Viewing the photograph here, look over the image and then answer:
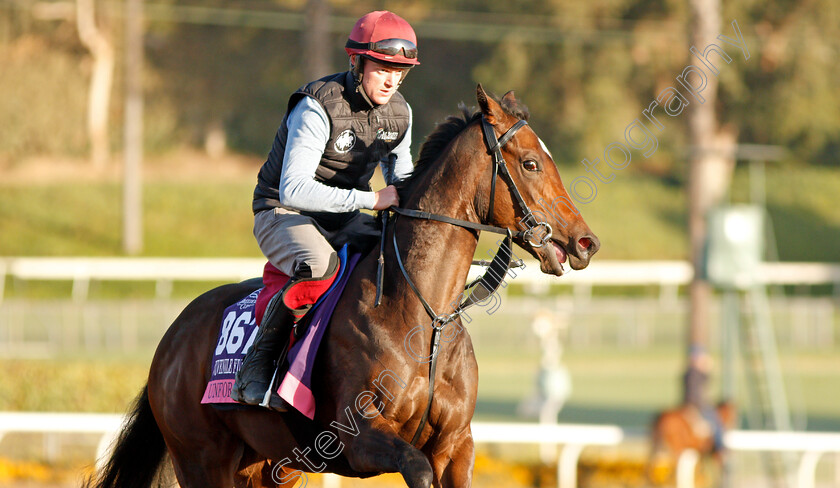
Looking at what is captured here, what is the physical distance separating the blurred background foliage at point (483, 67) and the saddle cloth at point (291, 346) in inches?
1055

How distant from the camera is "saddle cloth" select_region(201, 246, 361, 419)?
3.78m

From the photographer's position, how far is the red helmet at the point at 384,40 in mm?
3748

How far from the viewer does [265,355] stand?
155 inches

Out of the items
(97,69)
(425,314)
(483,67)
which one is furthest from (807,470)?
(97,69)

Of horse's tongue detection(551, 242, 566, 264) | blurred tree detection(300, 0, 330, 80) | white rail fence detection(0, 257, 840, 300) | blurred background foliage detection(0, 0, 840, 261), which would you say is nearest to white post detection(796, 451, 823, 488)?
horse's tongue detection(551, 242, 566, 264)

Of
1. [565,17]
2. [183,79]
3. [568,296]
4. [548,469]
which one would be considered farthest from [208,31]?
[548,469]

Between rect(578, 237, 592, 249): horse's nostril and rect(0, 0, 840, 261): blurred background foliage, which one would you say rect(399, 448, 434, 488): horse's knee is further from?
rect(0, 0, 840, 261): blurred background foliage

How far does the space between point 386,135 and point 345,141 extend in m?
0.20

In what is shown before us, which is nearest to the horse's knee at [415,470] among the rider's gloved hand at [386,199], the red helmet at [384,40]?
the rider's gloved hand at [386,199]

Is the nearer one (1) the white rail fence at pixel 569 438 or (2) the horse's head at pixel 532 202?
(2) the horse's head at pixel 532 202

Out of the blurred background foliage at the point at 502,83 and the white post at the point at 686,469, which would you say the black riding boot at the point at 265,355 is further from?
the blurred background foliage at the point at 502,83

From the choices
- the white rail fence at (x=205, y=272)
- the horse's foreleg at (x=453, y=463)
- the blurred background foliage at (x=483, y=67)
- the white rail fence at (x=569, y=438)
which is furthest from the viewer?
the blurred background foliage at (x=483, y=67)

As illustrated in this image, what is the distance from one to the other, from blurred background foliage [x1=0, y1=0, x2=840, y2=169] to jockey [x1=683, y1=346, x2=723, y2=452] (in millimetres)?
20645

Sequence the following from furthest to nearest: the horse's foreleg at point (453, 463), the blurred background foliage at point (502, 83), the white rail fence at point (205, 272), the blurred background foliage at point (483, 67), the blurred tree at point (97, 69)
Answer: the blurred background foliage at point (483, 67) → the blurred tree at point (97, 69) → the blurred background foliage at point (502, 83) → the white rail fence at point (205, 272) → the horse's foreleg at point (453, 463)
